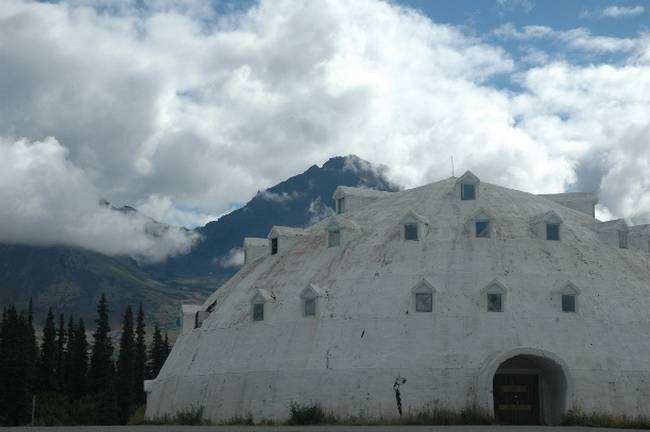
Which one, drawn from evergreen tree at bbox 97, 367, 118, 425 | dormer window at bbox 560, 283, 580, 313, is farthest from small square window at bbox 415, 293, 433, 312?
evergreen tree at bbox 97, 367, 118, 425

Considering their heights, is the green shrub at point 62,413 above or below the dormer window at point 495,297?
below

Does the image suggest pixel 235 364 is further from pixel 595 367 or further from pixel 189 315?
pixel 595 367

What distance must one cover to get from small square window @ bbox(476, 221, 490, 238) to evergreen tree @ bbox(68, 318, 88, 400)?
8817cm

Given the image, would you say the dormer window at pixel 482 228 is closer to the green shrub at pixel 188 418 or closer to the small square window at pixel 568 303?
the small square window at pixel 568 303

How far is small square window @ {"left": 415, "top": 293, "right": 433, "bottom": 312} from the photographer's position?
49.4 metres

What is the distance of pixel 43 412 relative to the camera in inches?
3898

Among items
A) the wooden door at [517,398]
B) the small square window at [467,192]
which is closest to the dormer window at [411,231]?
the small square window at [467,192]

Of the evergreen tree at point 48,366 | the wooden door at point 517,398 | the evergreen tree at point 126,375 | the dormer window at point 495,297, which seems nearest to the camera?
the wooden door at point 517,398

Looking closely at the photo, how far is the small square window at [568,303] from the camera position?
163 feet

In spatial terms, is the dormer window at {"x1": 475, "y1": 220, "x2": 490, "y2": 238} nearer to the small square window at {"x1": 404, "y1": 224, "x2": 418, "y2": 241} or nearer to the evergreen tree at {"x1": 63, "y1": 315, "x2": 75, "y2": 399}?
the small square window at {"x1": 404, "y1": 224, "x2": 418, "y2": 241}

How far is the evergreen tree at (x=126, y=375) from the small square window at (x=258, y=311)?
41.1 metres

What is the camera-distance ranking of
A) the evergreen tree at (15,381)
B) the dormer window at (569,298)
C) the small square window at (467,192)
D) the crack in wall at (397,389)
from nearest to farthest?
the crack in wall at (397,389) → the dormer window at (569,298) → the small square window at (467,192) → the evergreen tree at (15,381)

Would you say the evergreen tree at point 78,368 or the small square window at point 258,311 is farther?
the evergreen tree at point 78,368

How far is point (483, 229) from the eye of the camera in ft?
176
